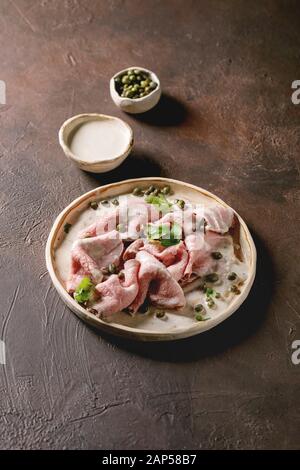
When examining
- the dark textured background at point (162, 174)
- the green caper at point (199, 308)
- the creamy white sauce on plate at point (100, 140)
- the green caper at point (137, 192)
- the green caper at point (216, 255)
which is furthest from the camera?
the creamy white sauce on plate at point (100, 140)

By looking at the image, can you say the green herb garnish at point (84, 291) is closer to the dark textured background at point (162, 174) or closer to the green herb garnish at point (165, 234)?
the dark textured background at point (162, 174)

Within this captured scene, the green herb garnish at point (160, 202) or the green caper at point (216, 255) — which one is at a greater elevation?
the green herb garnish at point (160, 202)

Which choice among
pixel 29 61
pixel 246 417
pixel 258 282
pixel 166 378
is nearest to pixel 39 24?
pixel 29 61

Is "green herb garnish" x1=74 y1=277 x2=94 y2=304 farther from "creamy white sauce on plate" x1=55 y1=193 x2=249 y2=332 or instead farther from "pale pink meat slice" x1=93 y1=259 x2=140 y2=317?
"creamy white sauce on plate" x1=55 y1=193 x2=249 y2=332

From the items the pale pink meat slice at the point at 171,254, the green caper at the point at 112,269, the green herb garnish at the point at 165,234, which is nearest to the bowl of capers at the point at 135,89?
the green herb garnish at the point at 165,234

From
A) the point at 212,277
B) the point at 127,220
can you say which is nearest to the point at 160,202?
the point at 127,220

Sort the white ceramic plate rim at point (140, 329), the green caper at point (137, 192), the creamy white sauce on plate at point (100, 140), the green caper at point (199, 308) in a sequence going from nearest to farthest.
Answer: the white ceramic plate rim at point (140, 329), the green caper at point (199, 308), the green caper at point (137, 192), the creamy white sauce on plate at point (100, 140)

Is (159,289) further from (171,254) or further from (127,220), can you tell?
(127,220)
